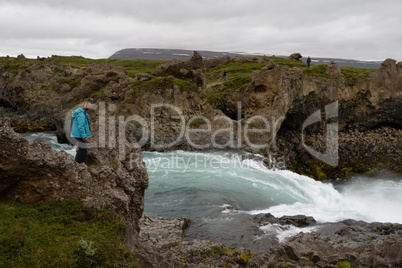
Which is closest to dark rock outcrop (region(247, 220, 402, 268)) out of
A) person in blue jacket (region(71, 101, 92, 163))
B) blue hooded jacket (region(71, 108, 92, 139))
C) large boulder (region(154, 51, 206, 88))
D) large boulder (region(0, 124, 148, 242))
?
large boulder (region(0, 124, 148, 242))

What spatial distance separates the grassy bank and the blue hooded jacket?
2.92 meters

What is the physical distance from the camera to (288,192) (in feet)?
86.1

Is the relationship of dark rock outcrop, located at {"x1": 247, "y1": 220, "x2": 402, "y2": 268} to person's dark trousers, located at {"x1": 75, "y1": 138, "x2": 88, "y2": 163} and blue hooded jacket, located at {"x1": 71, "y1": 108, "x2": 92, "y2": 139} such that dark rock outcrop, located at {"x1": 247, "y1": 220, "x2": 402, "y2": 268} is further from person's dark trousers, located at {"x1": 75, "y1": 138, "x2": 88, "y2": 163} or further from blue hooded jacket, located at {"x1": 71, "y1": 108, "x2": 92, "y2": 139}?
blue hooded jacket, located at {"x1": 71, "y1": 108, "x2": 92, "y2": 139}

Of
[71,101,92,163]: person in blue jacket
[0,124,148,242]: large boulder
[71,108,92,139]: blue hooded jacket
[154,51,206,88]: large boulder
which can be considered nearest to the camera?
[0,124,148,242]: large boulder

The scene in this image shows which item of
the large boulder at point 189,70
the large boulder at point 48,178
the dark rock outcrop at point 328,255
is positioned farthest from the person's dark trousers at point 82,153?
the large boulder at point 189,70

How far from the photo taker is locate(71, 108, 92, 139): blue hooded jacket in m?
10.4

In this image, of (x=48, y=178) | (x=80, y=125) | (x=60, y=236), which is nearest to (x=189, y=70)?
(x=80, y=125)

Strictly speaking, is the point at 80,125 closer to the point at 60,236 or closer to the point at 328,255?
the point at 60,236

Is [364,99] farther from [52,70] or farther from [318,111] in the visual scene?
[52,70]

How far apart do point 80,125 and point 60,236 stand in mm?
4413

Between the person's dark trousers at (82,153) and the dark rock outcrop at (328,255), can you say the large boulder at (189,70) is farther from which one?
the person's dark trousers at (82,153)

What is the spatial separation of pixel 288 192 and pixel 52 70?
65681mm

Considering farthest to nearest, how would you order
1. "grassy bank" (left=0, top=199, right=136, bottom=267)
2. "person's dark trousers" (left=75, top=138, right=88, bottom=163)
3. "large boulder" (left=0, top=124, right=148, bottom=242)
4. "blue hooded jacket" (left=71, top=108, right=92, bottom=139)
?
"blue hooded jacket" (left=71, top=108, right=92, bottom=139) < "person's dark trousers" (left=75, top=138, right=88, bottom=163) < "large boulder" (left=0, top=124, right=148, bottom=242) < "grassy bank" (left=0, top=199, right=136, bottom=267)

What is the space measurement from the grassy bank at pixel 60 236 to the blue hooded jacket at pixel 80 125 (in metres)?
2.92
